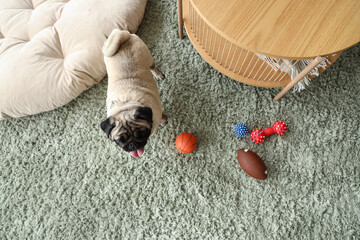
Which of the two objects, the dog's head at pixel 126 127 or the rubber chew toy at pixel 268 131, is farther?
the rubber chew toy at pixel 268 131

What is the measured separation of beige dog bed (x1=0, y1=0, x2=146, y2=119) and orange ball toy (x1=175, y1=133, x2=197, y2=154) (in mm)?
573

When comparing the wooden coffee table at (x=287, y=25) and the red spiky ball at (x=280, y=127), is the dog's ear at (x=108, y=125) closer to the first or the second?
the wooden coffee table at (x=287, y=25)

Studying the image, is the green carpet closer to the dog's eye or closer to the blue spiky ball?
the blue spiky ball

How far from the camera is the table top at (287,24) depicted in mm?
821

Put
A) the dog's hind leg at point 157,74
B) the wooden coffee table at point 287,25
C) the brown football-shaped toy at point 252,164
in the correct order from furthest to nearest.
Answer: the dog's hind leg at point 157,74
the brown football-shaped toy at point 252,164
the wooden coffee table at point 287,25

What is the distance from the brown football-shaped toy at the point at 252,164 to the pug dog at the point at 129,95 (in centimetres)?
46

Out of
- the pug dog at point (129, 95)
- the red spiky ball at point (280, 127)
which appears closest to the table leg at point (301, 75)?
the red spiky ball at point (280, 127)

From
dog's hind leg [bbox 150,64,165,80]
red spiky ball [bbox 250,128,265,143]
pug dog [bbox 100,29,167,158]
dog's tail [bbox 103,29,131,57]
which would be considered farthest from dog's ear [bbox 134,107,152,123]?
red spiky ball [bbox 250,128,265,143]

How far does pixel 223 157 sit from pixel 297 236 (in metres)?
0.50

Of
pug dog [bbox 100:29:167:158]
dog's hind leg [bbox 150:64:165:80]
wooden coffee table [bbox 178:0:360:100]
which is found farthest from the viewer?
dog's hind leg [bbox 150:64:165:80]

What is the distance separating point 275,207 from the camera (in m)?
1.12

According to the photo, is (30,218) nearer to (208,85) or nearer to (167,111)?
(167,111)

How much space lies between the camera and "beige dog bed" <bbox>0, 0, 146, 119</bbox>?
119 cm

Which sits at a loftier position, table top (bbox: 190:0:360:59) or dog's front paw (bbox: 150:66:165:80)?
table top (bbox: 190:0:360:59)
